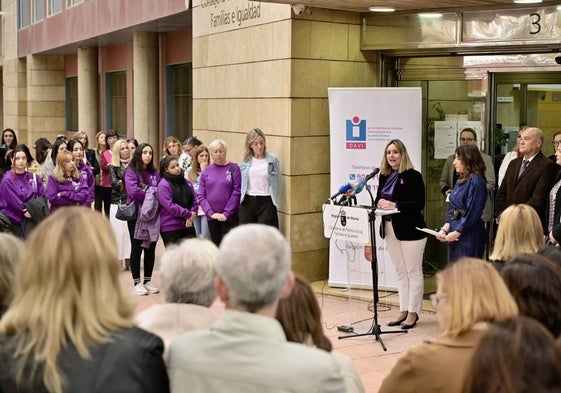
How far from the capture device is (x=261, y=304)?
259cm

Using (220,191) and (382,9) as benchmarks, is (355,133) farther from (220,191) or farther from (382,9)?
(220,191)

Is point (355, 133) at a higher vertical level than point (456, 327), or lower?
higher

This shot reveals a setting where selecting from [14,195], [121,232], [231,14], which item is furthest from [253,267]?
[231,14]

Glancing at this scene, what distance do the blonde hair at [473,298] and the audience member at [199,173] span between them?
7.03m

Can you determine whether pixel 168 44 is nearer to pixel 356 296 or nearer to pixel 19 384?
pixel 356 296

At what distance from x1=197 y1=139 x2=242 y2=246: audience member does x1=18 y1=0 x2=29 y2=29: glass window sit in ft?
68.0

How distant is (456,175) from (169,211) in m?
3.16

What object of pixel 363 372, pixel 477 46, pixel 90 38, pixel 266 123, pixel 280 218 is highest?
pixel 90 38

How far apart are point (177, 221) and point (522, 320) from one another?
726cm

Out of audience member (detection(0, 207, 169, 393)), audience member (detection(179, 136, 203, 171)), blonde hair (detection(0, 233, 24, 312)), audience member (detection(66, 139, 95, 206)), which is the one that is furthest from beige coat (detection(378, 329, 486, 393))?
audience member (detection(179, 136, 203, 171))

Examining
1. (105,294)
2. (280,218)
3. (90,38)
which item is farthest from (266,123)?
(90,38)

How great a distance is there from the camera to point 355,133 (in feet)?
30.6

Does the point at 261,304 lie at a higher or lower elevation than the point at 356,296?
higher

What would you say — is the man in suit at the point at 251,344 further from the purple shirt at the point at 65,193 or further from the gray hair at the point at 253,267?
the purple shirt at the point at 65,193
